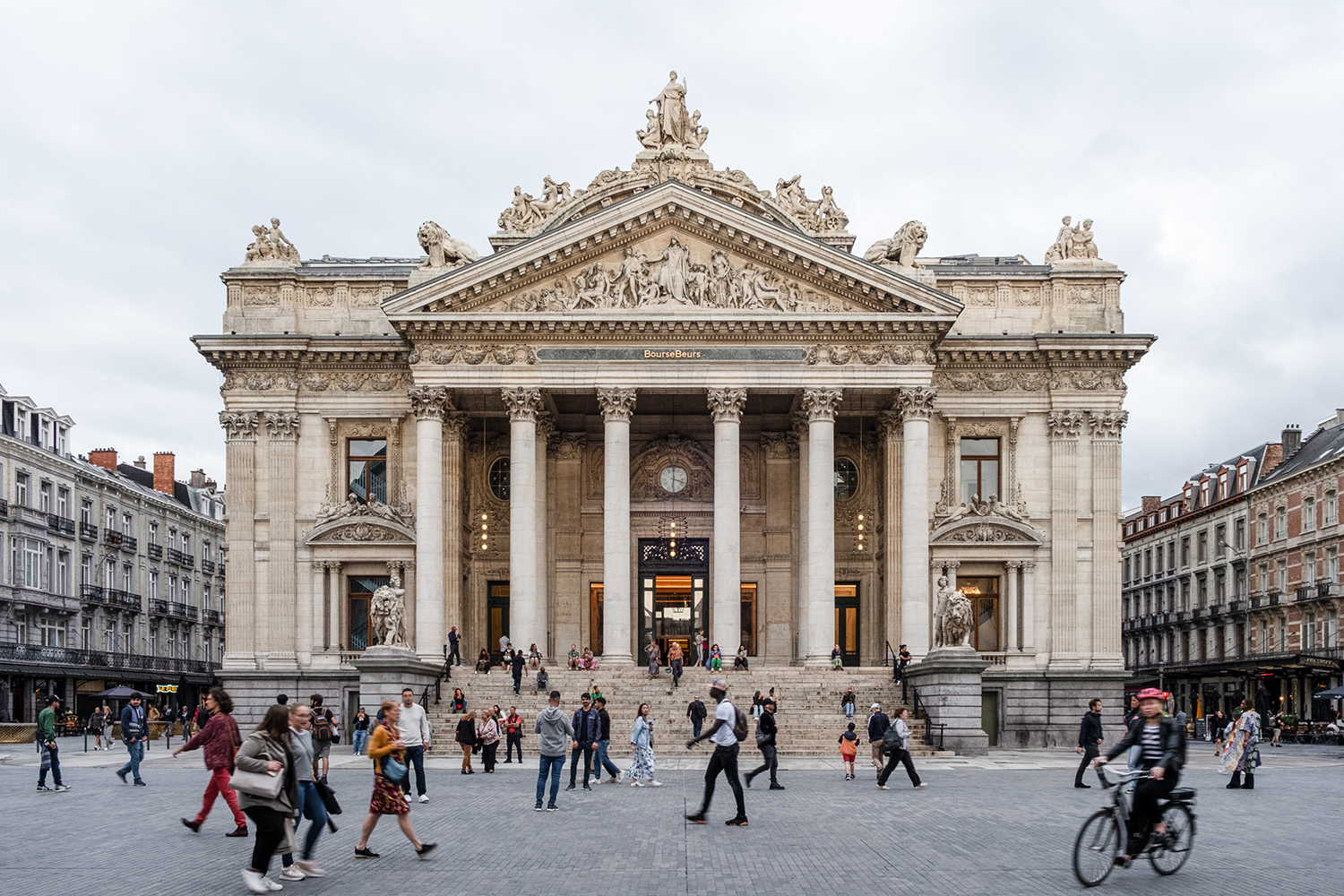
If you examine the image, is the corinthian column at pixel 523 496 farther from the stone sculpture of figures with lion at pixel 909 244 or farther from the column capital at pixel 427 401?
the stone sculpture of figures with lion at pixel 909 244

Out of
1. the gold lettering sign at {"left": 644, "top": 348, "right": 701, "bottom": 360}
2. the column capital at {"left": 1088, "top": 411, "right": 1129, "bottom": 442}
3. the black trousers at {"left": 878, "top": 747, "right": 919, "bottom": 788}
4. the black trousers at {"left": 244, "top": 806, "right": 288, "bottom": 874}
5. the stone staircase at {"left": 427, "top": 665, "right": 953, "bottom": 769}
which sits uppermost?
the gold lettering sign at {"left": 644, "top": 348, "right": 701, "bottom": 360}

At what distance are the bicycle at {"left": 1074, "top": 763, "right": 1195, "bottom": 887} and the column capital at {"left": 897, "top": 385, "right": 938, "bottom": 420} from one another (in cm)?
3192

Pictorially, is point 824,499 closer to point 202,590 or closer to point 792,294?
point 792,294

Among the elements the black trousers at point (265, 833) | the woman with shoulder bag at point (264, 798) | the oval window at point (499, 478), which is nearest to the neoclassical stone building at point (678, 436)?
the oval window at point (499, 478)

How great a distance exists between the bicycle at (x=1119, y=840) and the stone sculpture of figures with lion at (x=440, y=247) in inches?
1450

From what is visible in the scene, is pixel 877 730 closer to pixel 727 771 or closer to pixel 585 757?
pixel 585 757

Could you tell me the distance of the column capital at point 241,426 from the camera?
170ft

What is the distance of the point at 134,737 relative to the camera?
1222 inches

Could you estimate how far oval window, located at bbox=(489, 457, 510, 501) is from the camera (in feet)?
180

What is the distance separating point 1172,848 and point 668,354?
3339 centimetres

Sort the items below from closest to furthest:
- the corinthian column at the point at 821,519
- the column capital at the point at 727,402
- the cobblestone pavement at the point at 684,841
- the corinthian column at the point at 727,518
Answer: the cobblestone pavement at the point at 684,841 < the corinthian column at the point at 727,518 < the corinthian column at the point at 821,519 < the column capital at the point at 727,402

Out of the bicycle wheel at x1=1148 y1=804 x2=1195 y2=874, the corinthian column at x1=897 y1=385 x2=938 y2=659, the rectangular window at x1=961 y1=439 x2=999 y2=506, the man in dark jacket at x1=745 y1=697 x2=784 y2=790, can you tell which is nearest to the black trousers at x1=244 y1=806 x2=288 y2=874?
the bicycle wheel at x1=1148 y1=804 x2=1195 y2=874

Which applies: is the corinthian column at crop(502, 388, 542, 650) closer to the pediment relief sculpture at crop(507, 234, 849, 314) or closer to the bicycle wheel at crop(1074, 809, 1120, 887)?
the pediment relief sculpture at crop(507, 234, 849, 314)

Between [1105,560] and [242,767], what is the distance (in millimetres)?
41824
